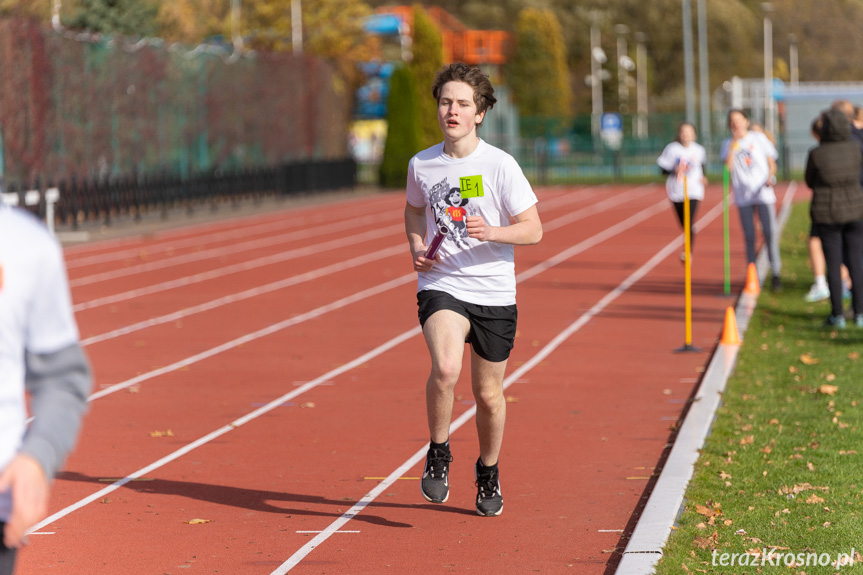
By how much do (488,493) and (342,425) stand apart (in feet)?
8.57

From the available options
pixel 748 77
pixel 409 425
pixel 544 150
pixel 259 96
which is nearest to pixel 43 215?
pixel 259 96

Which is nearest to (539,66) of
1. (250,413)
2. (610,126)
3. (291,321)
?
(610,126)

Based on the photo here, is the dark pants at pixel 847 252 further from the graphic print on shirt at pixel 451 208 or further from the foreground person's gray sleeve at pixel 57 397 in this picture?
the foreground person's gray sleeve at pixel 57 397

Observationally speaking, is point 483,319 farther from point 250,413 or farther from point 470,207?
point 250,413

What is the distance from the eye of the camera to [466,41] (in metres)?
85.7

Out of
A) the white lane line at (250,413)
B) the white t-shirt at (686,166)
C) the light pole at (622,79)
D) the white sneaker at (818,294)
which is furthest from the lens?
the light pole at (622,79)

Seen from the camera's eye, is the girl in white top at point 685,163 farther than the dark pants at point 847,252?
Yes

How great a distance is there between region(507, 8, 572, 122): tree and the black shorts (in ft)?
276

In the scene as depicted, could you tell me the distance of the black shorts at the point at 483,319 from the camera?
6.01m

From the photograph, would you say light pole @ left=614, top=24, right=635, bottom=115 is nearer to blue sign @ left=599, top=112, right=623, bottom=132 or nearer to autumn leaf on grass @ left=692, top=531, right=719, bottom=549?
blue sign @ left=599, top=112, right=623, bottom=132

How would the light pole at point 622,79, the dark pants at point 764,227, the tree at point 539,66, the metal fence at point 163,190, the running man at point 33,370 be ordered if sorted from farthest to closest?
the light pole at point 622,79 < the tree at point 539,66 < the metal fence at point 163,190 < the dark pants at point 764,227 < the running man at point 33,370

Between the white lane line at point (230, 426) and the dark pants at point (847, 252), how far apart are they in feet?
12.7

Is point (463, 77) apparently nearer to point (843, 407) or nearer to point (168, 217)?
point (843, 407)

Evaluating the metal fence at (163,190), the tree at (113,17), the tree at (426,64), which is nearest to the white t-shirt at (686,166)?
the metal fence at (163,190)
